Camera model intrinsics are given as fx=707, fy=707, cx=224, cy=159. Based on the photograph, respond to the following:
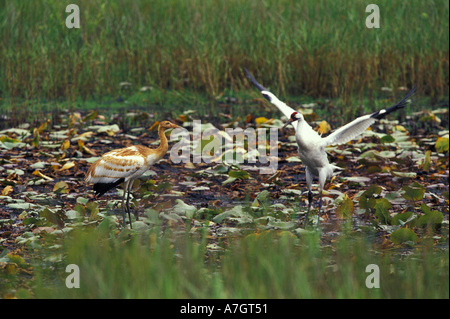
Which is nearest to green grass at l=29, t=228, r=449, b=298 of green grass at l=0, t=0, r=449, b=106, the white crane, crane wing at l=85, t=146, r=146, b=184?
crane wing at l=85, t=146, r=146, b=184

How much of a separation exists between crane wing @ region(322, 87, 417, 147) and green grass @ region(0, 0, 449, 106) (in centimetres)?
423

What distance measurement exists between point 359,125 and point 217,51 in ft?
18.5

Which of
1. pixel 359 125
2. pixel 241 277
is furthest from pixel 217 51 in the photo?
pixel 241 277

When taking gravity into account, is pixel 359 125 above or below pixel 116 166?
above

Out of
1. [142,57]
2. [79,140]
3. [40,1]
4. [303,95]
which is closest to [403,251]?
[79,140]

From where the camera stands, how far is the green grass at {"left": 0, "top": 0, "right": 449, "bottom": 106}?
33.1ft

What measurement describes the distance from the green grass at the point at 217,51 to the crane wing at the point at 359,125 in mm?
4235

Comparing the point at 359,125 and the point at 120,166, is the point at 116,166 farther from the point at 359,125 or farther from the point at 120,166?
the point at 359,125

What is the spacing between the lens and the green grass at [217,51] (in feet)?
33.1

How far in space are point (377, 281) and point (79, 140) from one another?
464 cm

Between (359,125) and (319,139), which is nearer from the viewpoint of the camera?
(359,125)

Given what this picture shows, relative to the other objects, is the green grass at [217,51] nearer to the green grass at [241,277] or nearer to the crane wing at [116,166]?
the crane wing at [116,166]

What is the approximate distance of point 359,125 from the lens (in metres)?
5.32

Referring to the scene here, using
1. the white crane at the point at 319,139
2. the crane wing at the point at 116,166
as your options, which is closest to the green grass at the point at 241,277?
the crane wing at the point at 116,166
